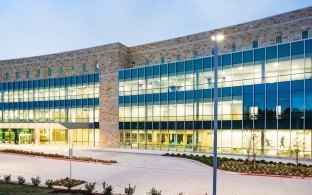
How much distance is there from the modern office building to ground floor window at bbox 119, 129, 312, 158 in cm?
11

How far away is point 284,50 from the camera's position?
31.9 metres

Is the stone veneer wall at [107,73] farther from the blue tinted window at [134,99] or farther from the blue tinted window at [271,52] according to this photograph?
the blue tinted window at [271,52]

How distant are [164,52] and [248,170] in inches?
980

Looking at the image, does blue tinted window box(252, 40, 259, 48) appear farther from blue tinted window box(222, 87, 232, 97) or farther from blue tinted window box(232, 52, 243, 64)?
blue tinted window box(222, 87, 232, 97)

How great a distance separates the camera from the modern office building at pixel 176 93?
31812mm

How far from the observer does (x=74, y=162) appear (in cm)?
2988

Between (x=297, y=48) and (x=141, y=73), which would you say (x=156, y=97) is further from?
(x=297, y=48)

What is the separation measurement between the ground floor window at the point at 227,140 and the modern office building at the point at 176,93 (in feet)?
0.36

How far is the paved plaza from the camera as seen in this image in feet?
57.1

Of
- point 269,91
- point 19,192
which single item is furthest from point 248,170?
point 19,192

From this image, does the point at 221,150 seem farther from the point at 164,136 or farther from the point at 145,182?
the point at 145,182

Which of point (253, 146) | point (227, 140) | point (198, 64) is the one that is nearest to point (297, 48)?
point (198, 64)

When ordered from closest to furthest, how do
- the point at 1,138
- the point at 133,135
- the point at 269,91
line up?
the point at 269,91, the point at 133,135, the point at 1,138

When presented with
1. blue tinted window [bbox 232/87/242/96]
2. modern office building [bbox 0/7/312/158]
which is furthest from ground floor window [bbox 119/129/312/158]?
blue tinted window [bbox 232/87/242/96]
